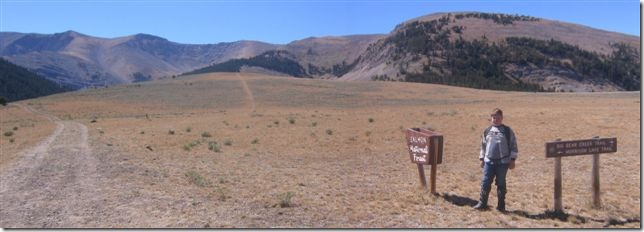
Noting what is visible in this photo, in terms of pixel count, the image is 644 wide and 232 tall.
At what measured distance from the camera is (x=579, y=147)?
10.1 metres

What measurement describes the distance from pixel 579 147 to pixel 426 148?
2.92 m

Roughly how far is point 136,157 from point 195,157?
2.01 m

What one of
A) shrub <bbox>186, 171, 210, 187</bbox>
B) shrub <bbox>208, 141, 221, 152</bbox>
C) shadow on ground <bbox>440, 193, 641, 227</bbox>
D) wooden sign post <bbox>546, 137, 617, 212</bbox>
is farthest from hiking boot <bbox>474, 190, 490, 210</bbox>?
shrub <bbox>208, 141, 221, 152</bbox>

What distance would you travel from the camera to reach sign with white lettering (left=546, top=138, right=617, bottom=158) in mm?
9930

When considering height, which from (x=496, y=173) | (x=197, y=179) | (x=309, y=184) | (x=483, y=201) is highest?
(x=496, y=173)

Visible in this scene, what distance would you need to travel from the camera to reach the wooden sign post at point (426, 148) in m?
11.5

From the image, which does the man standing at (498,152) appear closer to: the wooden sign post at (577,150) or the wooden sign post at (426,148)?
the wooden sign post at (577,150)

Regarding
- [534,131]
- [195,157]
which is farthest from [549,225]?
[534,131]

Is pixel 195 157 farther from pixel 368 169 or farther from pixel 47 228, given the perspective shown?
pixel 47 228

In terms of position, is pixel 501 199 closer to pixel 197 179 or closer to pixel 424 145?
pixel 424 145

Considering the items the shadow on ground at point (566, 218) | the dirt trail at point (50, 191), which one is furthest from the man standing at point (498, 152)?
the dirt trail at point (50, 191)

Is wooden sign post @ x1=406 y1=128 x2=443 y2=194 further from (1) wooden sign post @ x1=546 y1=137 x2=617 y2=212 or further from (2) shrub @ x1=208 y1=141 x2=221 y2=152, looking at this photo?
(2) shrub @ x1=208 y1=141 x2=221 y2=152

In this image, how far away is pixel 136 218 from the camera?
32.1 ft

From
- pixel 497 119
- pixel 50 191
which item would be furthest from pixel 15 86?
pixel 497 119
